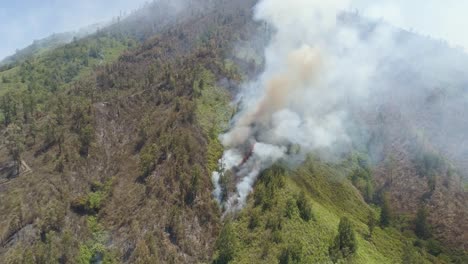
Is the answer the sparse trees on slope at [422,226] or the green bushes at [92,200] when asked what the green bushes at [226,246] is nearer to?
the green bushes at [92,200]

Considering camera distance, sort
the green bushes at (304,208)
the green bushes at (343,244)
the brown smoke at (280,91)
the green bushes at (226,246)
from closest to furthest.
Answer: the green bushes at (226,246)
the green bushes at (343,244)
the green bushes at (304,208)
the brown smoke at (280,91)

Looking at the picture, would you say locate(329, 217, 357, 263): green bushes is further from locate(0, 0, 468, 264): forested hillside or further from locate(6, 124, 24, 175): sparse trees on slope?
locate(6, 124, 24, 175): sparse trees on slope

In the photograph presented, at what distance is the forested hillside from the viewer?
79250 millimetres

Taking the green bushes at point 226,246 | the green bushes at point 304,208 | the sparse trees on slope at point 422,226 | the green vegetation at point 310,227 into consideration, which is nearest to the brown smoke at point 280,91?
the green vegetation at point 310,227

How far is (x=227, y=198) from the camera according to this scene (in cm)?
9206

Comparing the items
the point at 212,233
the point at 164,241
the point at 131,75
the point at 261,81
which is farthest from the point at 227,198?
the point at 131,75

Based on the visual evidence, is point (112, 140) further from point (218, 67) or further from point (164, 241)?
point (218, 67)

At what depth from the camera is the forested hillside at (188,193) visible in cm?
7925

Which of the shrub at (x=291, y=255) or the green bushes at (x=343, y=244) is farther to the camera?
the green bushes at (x=343, y=244)

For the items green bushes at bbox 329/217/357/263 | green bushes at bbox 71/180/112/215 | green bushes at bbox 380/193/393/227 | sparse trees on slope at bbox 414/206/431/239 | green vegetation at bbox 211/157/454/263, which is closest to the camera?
green vegetation at bbox 211/157/454/263

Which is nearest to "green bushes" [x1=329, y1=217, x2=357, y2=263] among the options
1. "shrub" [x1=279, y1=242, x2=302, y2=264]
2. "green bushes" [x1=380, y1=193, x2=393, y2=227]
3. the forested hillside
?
the forested hillside

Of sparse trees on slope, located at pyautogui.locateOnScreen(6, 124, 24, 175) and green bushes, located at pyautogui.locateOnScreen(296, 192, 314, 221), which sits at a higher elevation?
sparse trees on slope, located at pyautogui.locateOnScreen(6, 124, 24, 175)

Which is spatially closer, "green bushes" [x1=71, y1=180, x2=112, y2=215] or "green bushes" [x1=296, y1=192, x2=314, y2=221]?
"green bushes" [x1=296, y1=192, x2=314, y2=221]

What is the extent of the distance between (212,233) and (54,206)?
1396 inches
